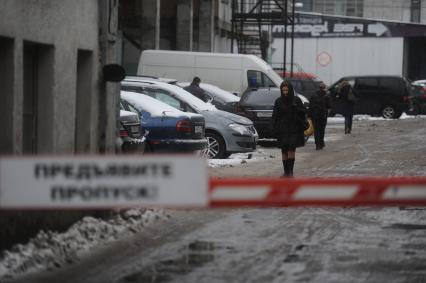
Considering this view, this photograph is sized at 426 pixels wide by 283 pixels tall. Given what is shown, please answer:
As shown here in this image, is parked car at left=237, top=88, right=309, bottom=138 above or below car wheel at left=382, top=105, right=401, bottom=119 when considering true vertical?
above

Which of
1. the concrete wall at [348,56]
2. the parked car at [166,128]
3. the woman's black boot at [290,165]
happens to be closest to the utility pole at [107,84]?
the woman's black boot at [290,165]

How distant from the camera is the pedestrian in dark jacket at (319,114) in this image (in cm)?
2519

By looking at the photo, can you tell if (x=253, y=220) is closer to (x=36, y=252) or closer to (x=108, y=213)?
(x=108, y=213)

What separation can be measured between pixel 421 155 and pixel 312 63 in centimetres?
4614

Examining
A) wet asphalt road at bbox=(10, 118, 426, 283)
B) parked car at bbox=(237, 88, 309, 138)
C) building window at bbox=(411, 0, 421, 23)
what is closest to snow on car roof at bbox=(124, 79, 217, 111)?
parked car at bbox=(237, 88, 309, 138)

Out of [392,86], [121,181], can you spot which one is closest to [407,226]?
[121,181]

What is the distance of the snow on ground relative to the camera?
8898 millimetres

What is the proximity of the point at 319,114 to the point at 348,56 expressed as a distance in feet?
138

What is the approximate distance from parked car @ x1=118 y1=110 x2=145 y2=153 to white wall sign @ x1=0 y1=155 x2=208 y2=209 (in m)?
8.09

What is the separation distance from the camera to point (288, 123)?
56.1 feet

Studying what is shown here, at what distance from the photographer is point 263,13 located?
44844 mm

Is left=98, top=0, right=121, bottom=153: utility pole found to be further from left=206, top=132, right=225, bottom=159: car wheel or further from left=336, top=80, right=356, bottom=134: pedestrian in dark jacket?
left=336, top=80, right=356, bottom=134: pedestrian in dark jacket

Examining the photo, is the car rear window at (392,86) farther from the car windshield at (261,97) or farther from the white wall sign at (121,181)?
the white wall sign at (121,181)

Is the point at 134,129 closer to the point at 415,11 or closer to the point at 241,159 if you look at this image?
the point at 241,159
